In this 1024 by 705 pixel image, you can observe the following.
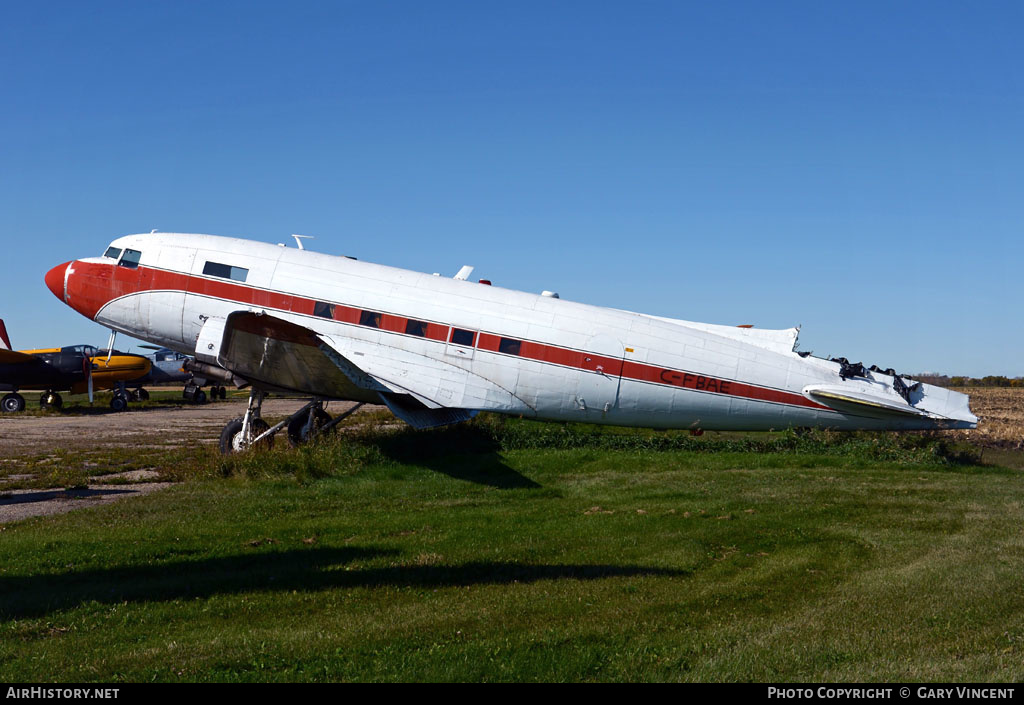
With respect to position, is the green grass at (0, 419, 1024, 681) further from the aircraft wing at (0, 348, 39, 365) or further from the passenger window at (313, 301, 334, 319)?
the aircraft wing at (0, 348, 39, 365)

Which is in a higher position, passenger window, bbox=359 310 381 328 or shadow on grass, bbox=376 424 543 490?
passenger window, bbox=359 310 381 328

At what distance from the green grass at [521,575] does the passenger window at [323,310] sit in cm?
330

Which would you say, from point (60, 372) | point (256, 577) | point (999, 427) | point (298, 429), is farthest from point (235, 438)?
point (999, 427)

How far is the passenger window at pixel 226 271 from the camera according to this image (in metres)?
19.0

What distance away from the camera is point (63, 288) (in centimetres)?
2073

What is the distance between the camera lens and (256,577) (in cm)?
916

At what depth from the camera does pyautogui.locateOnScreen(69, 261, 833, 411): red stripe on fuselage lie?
18078 millimetres

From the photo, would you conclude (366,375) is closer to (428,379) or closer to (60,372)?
(428,379)

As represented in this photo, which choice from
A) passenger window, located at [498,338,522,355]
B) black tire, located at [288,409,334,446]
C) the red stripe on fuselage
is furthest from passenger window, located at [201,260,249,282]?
passenger window, located at [498,338,522,355]

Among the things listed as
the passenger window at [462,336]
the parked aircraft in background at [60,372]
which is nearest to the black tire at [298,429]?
the passenger window at [462,336]

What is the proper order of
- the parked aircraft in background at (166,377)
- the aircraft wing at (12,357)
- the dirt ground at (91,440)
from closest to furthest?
the dirt ground at (91,440)
the aircraft wing at (12,357)
the parked aircraft in background at (166,377)

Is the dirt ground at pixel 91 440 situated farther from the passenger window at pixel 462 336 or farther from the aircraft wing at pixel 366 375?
the passenger window at pixel 462 336

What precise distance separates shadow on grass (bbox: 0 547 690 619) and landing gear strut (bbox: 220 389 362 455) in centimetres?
889
